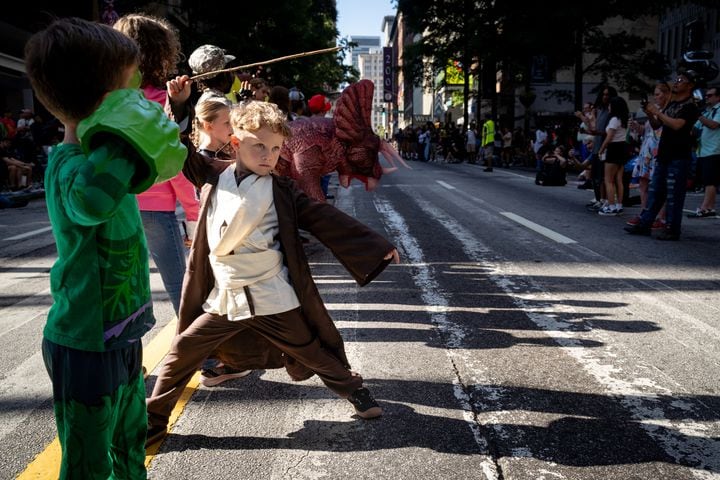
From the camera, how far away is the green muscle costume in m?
1.55

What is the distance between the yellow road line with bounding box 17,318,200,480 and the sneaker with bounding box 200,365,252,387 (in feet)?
0.22

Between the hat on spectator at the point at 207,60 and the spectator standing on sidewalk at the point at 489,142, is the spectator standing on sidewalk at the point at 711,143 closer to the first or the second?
the hat on spectator at the point at 207,60

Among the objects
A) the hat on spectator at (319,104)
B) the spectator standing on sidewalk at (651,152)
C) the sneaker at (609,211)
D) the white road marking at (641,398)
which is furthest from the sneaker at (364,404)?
the sneaker at (609,211)

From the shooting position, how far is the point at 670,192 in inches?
305

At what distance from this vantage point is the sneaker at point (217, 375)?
3.40 metres

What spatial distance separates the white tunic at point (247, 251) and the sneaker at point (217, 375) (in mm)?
806

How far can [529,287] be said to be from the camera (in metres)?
5.44

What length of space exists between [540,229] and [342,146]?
14.6ft

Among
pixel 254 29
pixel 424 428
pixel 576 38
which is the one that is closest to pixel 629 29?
pixel 576 38

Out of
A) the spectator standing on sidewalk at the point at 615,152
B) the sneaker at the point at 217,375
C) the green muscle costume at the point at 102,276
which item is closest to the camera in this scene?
the green muscle costume at the point at 102,276

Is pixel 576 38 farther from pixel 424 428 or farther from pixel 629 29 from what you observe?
pixel 424 428

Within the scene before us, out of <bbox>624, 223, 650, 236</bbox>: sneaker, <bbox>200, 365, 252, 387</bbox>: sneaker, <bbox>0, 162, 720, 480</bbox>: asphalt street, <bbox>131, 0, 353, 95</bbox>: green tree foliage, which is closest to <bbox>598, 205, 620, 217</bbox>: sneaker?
<bbox>624, 223, 650, 236</bbox>: sneaker

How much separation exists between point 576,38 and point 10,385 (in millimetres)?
25846

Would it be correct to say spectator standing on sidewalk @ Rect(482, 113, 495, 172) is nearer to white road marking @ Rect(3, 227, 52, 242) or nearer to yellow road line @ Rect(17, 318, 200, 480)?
Result: white road marking @ Rect(3, 227, 52, 242)
